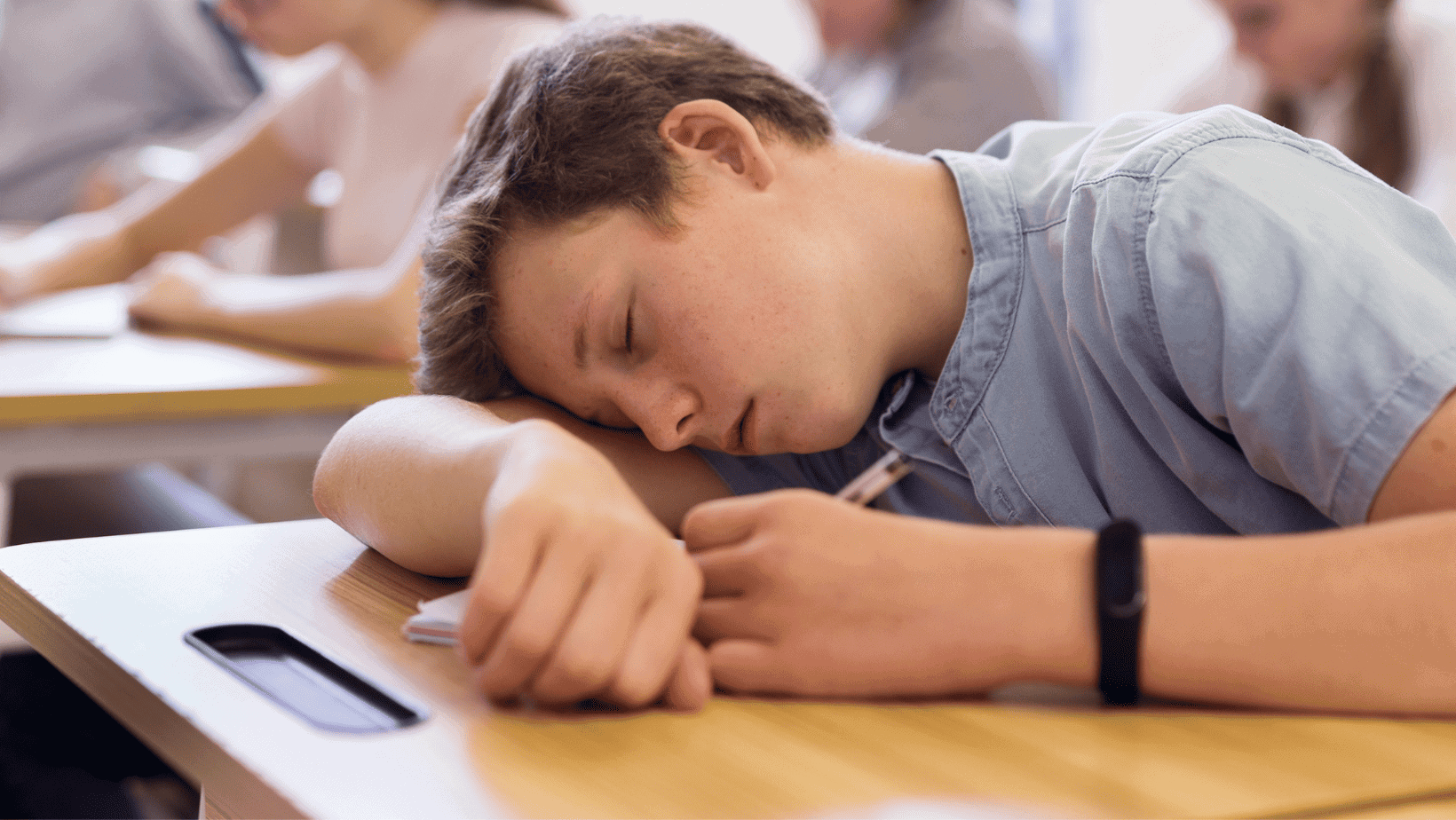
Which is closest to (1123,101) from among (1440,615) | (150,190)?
(150,190)

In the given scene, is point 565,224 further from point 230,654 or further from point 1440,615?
point 1440,615

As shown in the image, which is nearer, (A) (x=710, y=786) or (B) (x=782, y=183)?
(A) (x=710, y=786)

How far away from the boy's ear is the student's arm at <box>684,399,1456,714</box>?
1.18 feet

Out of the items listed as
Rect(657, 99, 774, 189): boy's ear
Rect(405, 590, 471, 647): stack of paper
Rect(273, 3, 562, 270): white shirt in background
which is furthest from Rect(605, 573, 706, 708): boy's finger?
Rect(273, 3, 562, 270): white shirt in background

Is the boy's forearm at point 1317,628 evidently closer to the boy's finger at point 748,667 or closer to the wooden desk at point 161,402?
the boy's finger at point 748,667

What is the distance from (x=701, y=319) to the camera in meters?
0.78

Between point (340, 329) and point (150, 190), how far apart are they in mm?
1193

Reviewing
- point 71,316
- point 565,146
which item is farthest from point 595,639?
point 71,316

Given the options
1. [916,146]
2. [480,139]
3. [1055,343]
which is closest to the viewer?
[1055,343]

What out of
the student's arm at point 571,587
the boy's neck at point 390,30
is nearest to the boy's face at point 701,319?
the student's arm at point 571,587

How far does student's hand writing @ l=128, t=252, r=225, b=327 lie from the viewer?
1710 mm

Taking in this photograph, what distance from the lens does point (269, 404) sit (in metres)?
1.33

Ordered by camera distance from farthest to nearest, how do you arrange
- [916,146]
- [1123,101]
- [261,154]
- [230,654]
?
[1123,101], [261,154], [916,146], [230,654]

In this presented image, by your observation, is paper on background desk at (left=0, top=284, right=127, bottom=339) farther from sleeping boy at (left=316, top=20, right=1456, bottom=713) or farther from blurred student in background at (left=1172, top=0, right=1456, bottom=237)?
blurred student in background at (left=1172, top=0, right=1456, bottom=237)
